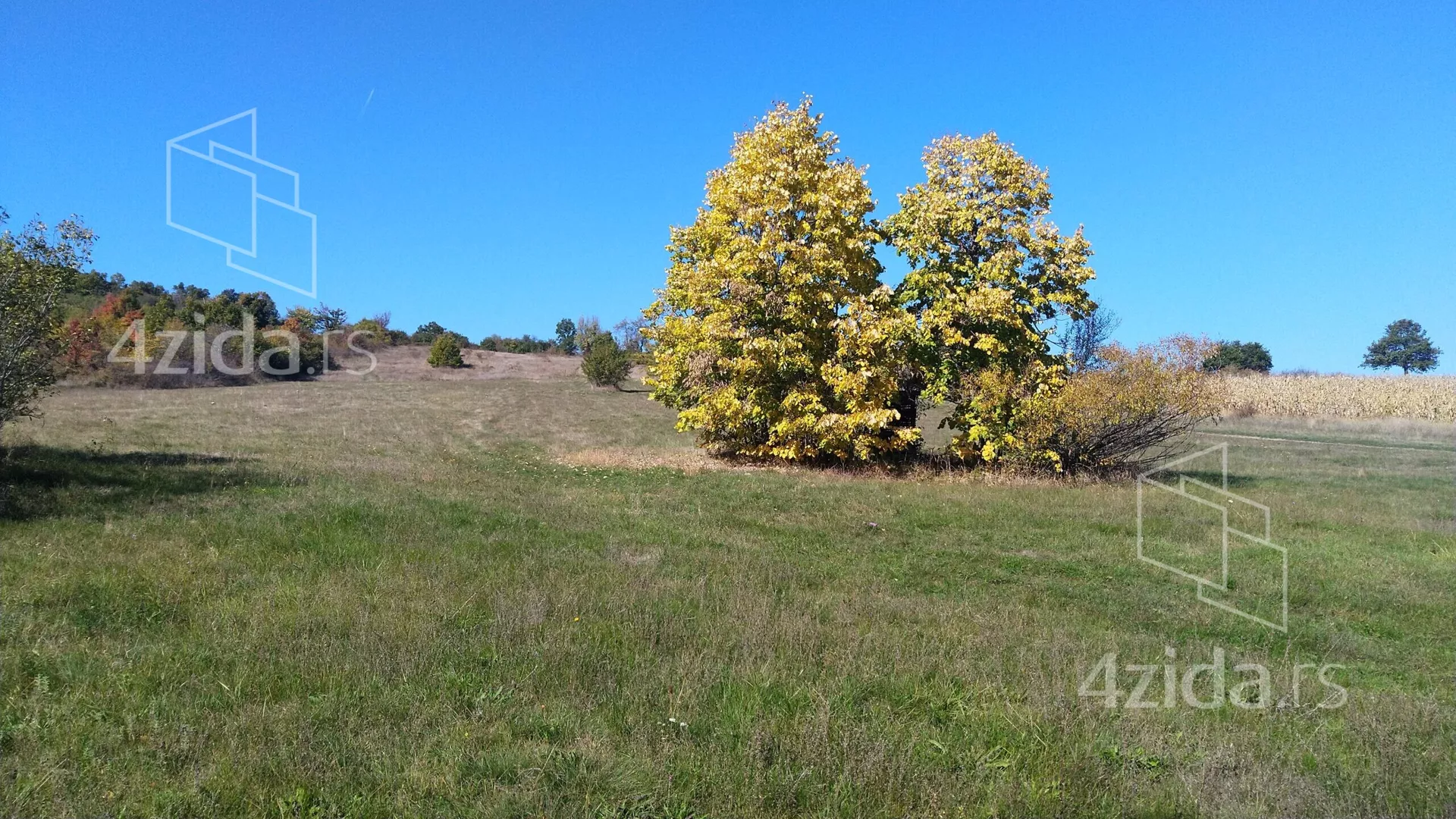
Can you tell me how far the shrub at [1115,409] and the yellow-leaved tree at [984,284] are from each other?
16.2 inches

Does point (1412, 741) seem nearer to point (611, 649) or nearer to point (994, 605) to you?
point (994, 605)

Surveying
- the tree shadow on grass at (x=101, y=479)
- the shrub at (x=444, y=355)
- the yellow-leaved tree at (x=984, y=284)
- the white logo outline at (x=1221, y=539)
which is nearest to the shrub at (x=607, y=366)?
the shrub at (x=444, y=355)

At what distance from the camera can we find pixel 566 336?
390 feet

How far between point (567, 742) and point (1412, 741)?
5.03 meters

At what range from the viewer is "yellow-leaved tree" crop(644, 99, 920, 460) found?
2028 centimetres

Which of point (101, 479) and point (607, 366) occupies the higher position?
point (607, 366)

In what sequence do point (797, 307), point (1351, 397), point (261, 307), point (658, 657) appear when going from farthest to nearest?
point (261, 307) → point (1351, 397) → point (797, 307) → point (658, 657)

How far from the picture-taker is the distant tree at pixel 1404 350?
273 feet

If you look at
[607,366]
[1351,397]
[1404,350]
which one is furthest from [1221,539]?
[1404,350]

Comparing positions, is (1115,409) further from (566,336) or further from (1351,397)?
(566,336)

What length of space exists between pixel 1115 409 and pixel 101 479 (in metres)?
19.6

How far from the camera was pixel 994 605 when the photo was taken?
8.06 m

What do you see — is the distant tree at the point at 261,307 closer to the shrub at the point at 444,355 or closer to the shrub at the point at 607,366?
the shrub at the point at 444,355

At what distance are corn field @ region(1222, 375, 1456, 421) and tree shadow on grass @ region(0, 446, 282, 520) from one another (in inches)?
1928
